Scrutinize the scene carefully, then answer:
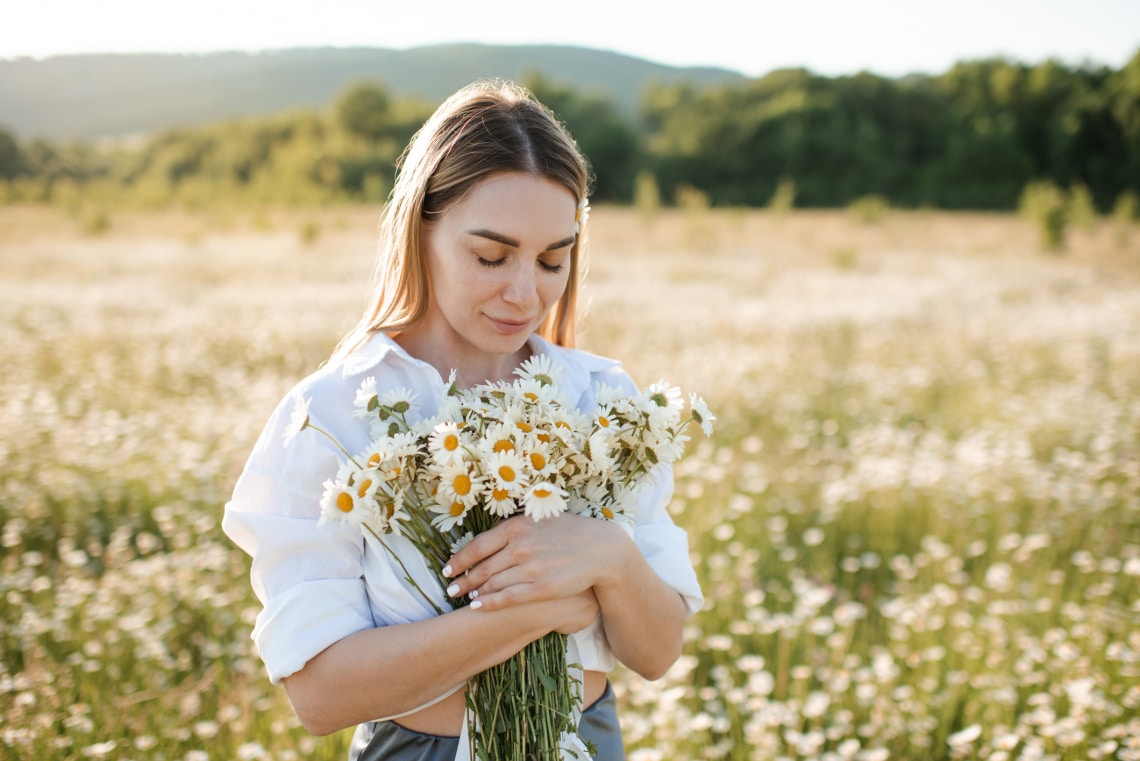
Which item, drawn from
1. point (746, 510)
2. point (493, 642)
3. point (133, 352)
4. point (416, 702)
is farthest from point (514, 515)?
point (133, 352)

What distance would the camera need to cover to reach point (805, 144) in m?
57.8

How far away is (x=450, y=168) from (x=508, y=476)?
68cm

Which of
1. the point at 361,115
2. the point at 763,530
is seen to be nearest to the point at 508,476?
the point at 763,530

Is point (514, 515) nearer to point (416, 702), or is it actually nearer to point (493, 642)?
point (493, 642)

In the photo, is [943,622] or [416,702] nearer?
[416,702]

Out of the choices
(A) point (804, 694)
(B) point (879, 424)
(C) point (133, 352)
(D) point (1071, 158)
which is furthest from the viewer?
(D) point (1071, 158)

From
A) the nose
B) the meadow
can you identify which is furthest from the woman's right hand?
the meadow

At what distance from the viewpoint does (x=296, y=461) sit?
1.42 metres

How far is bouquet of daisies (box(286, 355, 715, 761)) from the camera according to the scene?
4.13 ft

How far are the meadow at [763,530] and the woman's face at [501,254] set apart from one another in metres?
1.27

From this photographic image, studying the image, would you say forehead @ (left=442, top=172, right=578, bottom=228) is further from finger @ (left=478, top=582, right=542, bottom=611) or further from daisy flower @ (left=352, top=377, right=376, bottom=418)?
finger @ (left=478, top=582, right=542, bottom=611)

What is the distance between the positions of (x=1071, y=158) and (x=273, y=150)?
5443 centimetres

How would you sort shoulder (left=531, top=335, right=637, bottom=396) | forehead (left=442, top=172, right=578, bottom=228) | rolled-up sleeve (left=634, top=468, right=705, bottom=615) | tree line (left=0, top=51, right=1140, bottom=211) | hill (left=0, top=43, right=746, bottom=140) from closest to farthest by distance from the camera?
forehead (left=442, top=172, right=578, bottom=228) < rolled-up sleeve (left=634, top=468, right=705, bottom=615) < shoulder (left=531, top=335, right=637, bottom=396) < tree line (left=0, top=51, right=1140, bottom=211) < hill (left=0, top=43, right=746, bottom=140)

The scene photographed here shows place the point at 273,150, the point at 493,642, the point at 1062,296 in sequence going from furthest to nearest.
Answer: the point at 273,150
the point at 1062,296
the point at 493,642
